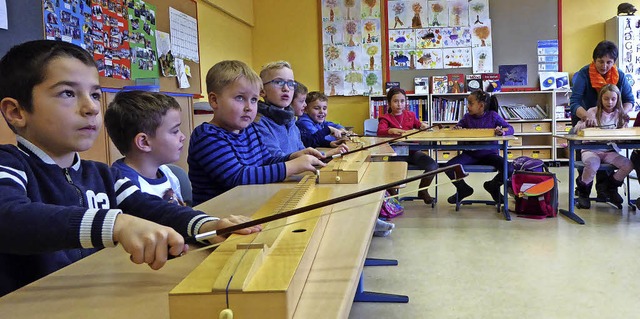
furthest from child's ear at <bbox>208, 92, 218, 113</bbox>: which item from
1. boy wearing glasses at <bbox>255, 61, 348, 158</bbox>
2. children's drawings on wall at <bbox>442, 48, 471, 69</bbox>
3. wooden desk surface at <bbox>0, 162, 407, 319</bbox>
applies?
children's drawings on wall at <bbox>442, 48, 471, 69</bbox>

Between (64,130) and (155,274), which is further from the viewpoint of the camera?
(64,130)

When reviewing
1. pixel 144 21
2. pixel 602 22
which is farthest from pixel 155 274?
pixel 602 22

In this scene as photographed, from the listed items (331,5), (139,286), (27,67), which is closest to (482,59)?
(331,5)

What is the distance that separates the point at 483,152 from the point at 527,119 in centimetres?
295

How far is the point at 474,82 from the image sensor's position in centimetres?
726

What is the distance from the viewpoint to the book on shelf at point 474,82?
23.8ft

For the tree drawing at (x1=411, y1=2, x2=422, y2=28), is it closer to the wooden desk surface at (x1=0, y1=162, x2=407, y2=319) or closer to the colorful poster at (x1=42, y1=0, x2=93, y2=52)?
the colorful poster at (x1=42, y1=0, x2=93, y2=52)

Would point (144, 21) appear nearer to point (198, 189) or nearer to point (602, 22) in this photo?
point (198, 189)

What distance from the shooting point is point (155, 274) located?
0.82 metres

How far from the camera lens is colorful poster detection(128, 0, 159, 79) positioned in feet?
13.5

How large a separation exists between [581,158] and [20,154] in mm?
4481

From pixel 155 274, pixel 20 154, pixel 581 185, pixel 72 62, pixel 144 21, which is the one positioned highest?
pixel 144 21

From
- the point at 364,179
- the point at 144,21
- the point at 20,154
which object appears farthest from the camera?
the point at 144,21

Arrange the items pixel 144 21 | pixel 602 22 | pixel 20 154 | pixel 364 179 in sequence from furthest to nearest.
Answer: pixel 602 22 < pixel 144 21 < pixel 364 179 < pixel 20 154
